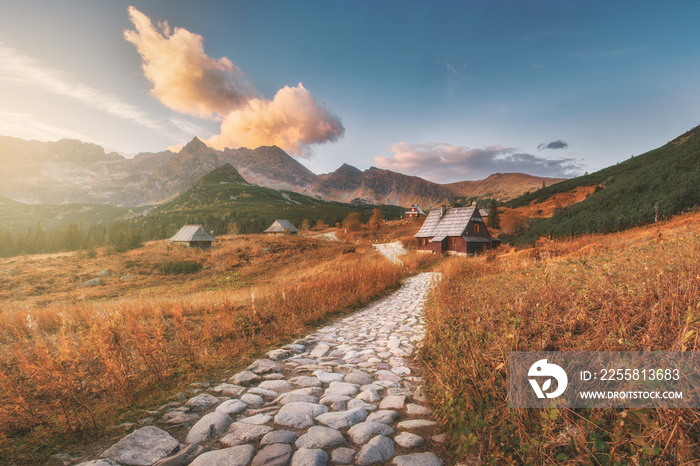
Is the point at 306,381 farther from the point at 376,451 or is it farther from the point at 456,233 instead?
the point at 456,233

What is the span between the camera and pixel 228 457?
2.47 metres

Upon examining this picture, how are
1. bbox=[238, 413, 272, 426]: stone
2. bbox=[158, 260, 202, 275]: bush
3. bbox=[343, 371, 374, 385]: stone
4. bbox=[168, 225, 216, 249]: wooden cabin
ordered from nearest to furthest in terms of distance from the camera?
bbox=[238, 413, 272, 426]: stone < bbox=[343, 371, 374, 385]: stone < bbox=[158, 260, 202, 275]: bush < bbox=[168, 225, 216, 249]: wooden cabin

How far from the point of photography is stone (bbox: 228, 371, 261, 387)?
4.09 m

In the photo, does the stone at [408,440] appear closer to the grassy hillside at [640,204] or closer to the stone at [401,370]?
the stone at [401,370]

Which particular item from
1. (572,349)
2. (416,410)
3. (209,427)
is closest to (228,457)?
(209,427)

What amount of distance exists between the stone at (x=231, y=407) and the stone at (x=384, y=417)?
5.06 ft

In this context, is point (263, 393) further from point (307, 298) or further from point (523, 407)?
point (307, 298)

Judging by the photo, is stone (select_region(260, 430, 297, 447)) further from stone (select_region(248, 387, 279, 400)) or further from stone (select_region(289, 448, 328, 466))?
stone (select_region(248, 387, 279, 400))

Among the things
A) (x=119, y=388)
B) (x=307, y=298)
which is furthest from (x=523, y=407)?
(x=307, y=298)

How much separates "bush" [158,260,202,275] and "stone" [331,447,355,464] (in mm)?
31717

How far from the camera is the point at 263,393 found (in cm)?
378

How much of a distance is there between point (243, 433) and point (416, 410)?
1919 millimetres

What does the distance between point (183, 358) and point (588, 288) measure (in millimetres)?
6642

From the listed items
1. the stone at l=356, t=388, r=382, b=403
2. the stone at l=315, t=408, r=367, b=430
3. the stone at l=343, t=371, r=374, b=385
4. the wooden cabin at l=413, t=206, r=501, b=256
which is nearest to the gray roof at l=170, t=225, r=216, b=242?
the wooden cabin at l=413, t=206, r=501, b=256
